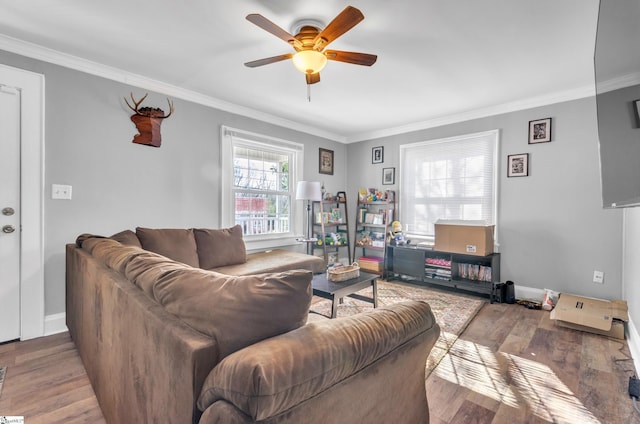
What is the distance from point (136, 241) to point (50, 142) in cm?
109

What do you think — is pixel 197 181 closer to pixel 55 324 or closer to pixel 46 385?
pixel 55 324

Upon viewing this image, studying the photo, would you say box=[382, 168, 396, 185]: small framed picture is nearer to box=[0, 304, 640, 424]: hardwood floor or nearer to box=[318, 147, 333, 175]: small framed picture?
box=[318, 147, 333, 175]: small framed picture

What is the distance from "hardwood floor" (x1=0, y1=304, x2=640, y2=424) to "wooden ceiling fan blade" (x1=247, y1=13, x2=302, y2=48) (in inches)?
88.1

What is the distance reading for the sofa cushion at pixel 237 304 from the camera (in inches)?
31.1

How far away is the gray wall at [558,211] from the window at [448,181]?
14cm

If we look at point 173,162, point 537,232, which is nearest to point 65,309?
point 173,162

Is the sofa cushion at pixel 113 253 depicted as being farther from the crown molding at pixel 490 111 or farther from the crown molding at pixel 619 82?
→ the crown molding at pixel 490 111

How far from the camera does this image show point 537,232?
346 centimetres

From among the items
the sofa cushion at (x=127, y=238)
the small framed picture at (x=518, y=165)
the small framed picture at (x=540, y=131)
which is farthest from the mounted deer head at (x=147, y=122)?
the small framed picture at (x=540, y=131)

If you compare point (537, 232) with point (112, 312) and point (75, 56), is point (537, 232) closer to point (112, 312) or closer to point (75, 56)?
point (112, 312)

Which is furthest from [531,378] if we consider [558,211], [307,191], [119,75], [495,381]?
[119,75]

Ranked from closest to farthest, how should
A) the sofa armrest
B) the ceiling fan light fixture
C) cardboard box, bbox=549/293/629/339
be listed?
the sofa armrest, the ceiling fan light fixture, cardboard box, bbox=549/293/629/339

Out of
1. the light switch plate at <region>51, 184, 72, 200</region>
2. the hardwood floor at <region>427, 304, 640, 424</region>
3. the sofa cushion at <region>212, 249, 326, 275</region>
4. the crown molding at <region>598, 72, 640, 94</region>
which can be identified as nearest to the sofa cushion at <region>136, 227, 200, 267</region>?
the sofa cushion at <region>212, 249, 326, 275</region>

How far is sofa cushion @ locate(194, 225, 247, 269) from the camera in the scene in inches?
116
